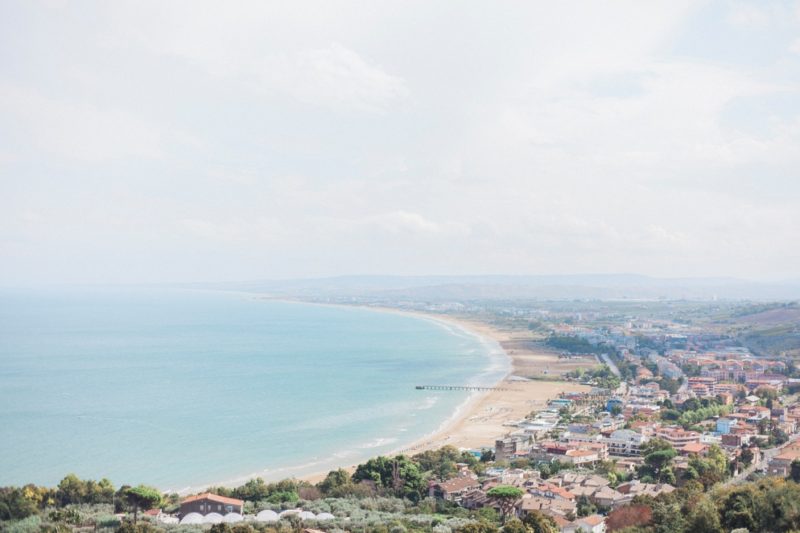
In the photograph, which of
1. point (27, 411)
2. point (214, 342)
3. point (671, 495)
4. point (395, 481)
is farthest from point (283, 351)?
point (671, 495)

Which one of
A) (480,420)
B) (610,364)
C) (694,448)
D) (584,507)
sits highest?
(694,448)

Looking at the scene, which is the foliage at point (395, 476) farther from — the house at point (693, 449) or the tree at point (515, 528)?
the house at point (693, 449)

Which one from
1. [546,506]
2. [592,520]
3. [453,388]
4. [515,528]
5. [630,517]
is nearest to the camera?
[515,528]

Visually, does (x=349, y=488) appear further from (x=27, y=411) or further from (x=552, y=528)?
(x=27, y=411)

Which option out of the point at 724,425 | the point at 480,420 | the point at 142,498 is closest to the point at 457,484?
the point at 142,498

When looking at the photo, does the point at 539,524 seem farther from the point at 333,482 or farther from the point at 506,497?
the point at 333,482

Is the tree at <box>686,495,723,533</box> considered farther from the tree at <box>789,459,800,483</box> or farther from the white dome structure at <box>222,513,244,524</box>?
the white dome structure at <box>222,513,244,524</box>

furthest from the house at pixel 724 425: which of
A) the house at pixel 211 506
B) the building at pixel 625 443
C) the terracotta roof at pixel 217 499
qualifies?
the house at pixel 211 506
